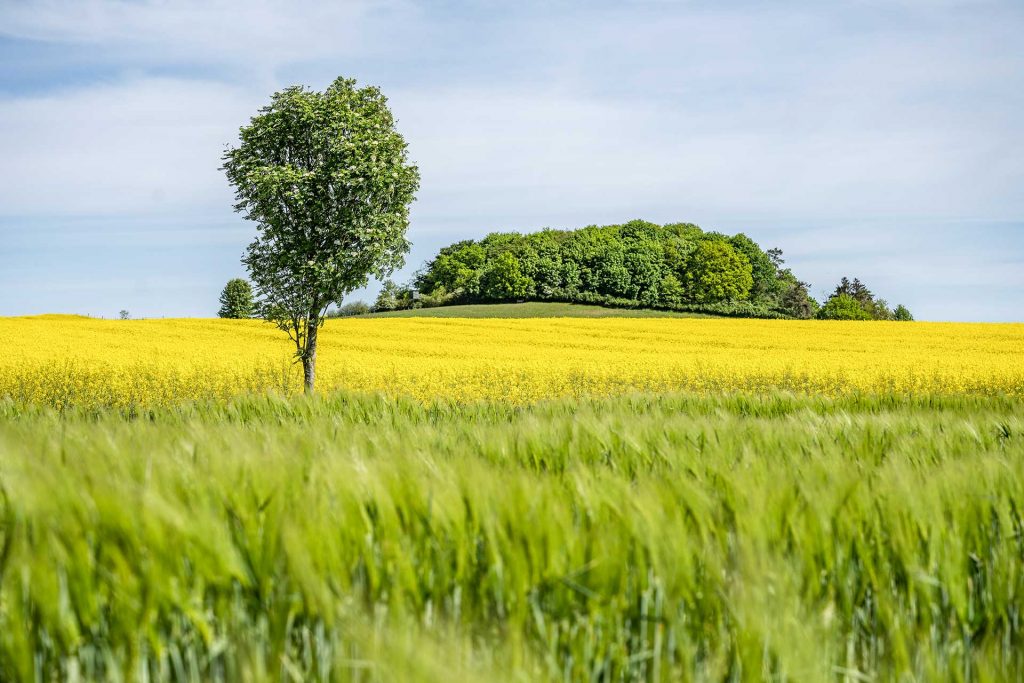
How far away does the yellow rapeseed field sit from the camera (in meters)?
19.3

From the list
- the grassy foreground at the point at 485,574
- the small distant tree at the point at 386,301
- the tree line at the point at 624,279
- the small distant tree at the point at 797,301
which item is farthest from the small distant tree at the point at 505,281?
the grassy foreground at the point at 485,574

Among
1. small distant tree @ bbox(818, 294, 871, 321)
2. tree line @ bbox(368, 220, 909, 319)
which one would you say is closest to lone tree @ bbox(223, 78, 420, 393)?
tree line @ bbox(368, 220, 909, 319)

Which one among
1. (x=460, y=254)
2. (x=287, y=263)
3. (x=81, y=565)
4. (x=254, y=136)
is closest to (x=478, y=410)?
(x=81, y=565)

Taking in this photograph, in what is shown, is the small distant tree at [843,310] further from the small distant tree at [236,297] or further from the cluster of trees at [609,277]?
the small distant tree at [236,297]

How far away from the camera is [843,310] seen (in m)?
90.8

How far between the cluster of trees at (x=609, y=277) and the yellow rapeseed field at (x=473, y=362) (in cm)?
3718

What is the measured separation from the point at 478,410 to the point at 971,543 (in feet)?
16.8

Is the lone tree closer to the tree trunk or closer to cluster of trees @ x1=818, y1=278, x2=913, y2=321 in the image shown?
the tree trunk

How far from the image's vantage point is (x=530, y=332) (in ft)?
124

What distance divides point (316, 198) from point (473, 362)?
7539 millimetres

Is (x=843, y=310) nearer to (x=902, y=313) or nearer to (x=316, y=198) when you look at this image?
(x=902, y=313)

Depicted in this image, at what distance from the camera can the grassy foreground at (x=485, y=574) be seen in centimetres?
163

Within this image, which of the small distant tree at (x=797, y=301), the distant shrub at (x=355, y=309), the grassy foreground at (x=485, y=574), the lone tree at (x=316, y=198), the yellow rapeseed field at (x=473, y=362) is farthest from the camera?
the small distant tree at (x=797, y=301)

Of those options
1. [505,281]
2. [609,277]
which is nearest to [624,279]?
[609,277]
